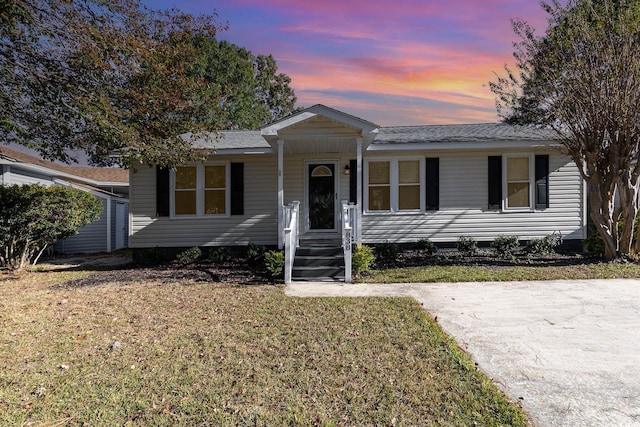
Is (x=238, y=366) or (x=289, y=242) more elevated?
(x=289, y=242)

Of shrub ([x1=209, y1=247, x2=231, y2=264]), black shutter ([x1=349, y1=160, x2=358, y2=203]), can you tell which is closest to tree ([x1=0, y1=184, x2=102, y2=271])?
shrub ([x1=209, y1=247, x2=231, y2=264])

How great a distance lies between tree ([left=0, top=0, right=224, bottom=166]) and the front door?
326 cm

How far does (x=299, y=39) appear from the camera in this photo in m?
8.77

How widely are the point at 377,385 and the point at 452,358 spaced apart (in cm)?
96

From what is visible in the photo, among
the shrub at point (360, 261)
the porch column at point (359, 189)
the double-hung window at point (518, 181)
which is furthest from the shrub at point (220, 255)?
the double-hung window at point (518, 181)

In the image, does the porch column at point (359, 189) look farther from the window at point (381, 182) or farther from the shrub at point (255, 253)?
the shrub at point (255, 253)

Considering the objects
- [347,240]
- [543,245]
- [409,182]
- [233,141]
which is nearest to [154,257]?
[233,141]

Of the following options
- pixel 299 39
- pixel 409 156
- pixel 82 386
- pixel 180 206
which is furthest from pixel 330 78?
pixel 82 386

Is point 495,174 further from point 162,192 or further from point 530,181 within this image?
point 162,192

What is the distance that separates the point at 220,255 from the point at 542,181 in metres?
9.00

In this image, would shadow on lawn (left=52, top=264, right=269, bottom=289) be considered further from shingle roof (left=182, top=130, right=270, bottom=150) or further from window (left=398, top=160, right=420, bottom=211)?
window (left=398, top=160, right=420, bottom=211)

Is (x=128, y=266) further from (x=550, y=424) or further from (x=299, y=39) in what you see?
(x=550, y=424)

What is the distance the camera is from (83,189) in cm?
1479

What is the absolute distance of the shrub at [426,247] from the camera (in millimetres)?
10133
